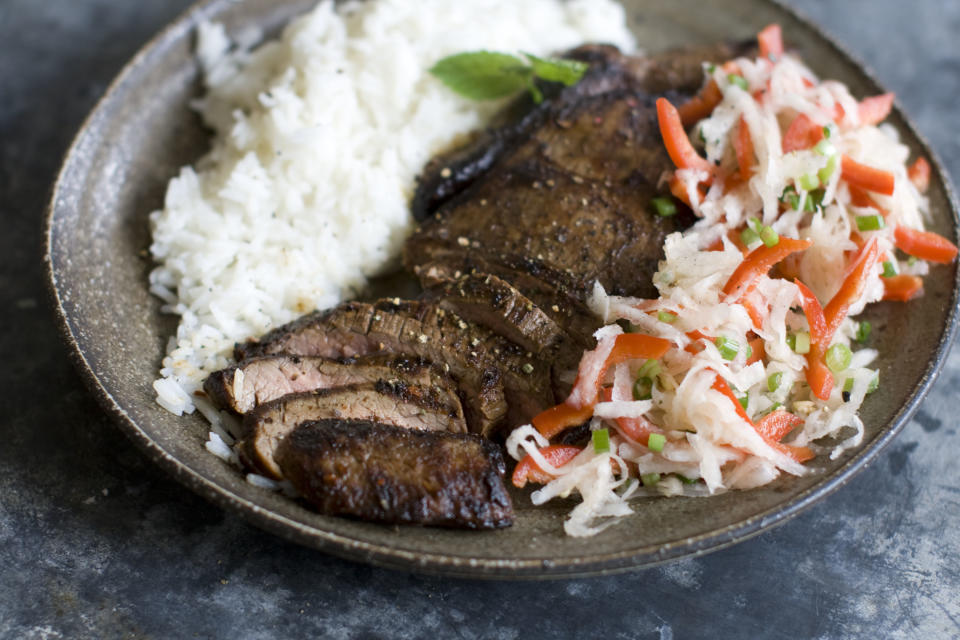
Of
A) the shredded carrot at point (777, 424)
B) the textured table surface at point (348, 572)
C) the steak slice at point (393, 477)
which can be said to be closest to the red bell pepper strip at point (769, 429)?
the shredded carrot at point (777, 424)

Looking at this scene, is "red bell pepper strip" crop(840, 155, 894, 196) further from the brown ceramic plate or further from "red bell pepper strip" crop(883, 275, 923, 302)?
the brown ceramic plate

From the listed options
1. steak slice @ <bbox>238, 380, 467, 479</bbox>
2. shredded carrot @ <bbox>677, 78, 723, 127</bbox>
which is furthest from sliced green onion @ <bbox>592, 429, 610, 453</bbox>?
shredded carrot @ <bbox>677, 78, 723, 127</bbox>

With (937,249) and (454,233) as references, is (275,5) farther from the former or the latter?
(937,249)

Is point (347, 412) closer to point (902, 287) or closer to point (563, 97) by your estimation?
point (563, 97)

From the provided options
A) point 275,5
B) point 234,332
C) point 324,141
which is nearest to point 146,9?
point 275,5

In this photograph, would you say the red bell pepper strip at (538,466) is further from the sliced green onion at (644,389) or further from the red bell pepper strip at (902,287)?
the red bell pepper strip at (902,287)

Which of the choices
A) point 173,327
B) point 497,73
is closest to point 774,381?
point 497,73
